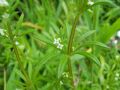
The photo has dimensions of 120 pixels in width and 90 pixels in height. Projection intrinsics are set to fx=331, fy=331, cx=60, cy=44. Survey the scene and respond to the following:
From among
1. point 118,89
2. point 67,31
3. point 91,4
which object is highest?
point 91,4

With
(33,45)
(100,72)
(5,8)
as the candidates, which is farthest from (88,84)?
(5,8)

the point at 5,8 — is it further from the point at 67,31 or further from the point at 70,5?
the point at 70,5

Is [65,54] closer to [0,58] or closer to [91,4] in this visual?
[91,4]

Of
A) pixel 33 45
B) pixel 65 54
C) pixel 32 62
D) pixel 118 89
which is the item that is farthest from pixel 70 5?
pixel 65 54

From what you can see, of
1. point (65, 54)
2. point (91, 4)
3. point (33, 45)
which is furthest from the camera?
point (33, 45)

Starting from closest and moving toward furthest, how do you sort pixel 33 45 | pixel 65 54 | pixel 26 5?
pixel 65 54 < pixel 33 45 < pixel 26 5

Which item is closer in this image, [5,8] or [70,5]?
[5,8]

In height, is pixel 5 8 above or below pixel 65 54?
above
